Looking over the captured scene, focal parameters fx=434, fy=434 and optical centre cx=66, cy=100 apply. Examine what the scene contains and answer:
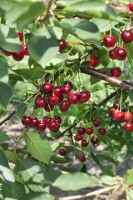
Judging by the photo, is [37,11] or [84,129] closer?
[37,11]

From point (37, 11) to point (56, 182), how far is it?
14.7 inches

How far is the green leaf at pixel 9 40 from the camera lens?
968 mm

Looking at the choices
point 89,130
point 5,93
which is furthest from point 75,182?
point 89,130

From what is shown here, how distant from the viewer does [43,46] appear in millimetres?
936

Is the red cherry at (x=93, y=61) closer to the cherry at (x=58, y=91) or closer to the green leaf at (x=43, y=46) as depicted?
the cherry at (x=58, y=91)

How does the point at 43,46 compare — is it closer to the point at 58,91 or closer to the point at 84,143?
the point at 58,91

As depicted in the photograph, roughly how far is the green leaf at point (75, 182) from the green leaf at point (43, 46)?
0.83 feet

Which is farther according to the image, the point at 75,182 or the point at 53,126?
the point at 53,126

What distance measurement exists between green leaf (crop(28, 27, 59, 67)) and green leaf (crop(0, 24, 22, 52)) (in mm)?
32

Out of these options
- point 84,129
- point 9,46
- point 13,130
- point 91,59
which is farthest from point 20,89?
point 9,46

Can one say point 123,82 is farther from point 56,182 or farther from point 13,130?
point 13,130

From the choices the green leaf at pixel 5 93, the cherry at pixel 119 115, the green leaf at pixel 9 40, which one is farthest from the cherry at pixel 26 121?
the green leaf at pixel 9 40

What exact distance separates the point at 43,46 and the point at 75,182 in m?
0.30

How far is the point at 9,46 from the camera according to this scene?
3.19ft
